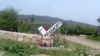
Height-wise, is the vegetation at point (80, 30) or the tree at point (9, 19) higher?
the tree at point (9, 19)

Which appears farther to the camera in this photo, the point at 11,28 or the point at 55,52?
the point at 11,28

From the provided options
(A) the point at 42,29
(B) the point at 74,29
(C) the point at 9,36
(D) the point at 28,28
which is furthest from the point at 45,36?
(B) the point at 74,29

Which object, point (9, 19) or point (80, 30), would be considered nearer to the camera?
point (9, 19)

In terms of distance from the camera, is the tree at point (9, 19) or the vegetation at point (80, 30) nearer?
the tree at point (9, 19)

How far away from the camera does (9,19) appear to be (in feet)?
66.9

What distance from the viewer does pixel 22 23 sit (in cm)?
1894

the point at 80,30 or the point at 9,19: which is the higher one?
the point at 9,19

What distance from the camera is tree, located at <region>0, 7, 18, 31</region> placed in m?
19.2

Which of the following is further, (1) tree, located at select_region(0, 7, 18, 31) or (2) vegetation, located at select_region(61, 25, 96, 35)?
(2) vegetation, located at select_region(61, 25, 96, 35)

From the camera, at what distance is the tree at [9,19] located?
1917 cm

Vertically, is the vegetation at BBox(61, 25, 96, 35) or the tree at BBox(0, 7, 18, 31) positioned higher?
the tree at BBox(0, 7, 18, 31)

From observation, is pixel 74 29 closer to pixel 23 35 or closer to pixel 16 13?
pixel 16 13

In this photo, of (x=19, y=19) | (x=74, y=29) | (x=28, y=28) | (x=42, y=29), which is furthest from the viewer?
(x=74, y=29)

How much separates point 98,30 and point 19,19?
9.23 m
